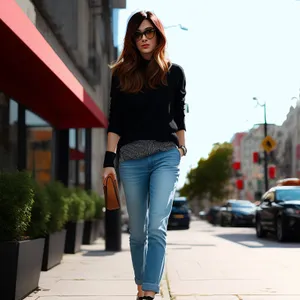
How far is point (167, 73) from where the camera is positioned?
15.3ft

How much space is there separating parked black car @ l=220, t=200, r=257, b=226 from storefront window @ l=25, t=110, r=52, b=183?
19748 mm

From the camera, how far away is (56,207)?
28.2 feet

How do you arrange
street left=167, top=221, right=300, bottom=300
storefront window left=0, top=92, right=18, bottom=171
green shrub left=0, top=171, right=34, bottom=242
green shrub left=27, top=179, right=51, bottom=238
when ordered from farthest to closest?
storefront window left=0, top=92, right=18, bottom=171 → green shrub left=27, top=179, right=51, bottom=238 → street left=167, top=221, right=300, bottom=300 → green shrub left=0, top=171, right=34, bottom=242

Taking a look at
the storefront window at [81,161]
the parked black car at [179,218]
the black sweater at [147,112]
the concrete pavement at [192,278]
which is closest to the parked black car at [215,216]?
the parked black car at [179,218]

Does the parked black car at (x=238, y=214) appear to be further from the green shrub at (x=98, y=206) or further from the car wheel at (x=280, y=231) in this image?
the green shrub at (x=98, y=206)

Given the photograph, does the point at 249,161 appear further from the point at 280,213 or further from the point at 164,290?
the point at 164,290

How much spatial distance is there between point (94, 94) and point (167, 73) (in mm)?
16107

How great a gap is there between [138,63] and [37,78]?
613 cm

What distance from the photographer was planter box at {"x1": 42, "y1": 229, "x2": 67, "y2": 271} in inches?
343

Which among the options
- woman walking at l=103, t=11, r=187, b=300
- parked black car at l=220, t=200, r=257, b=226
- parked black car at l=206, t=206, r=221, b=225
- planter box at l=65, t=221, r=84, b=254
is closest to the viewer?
woman walking at l=103, t=11, r=187, b=300

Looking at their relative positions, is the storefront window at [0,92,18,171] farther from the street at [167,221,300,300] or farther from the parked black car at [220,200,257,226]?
the parked black car at [220,200,257,226]

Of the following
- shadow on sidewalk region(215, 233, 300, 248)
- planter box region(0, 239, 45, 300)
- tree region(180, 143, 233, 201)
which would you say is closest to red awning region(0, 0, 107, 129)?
planter box region(0, 239, 45, 300)

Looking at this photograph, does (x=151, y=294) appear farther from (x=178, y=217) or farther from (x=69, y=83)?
(x=178, y=217)

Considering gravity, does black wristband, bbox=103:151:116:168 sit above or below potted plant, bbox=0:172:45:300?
above
